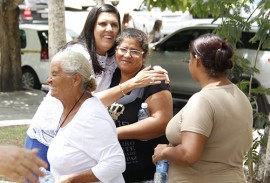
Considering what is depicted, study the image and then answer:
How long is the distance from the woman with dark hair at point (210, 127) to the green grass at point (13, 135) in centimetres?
552

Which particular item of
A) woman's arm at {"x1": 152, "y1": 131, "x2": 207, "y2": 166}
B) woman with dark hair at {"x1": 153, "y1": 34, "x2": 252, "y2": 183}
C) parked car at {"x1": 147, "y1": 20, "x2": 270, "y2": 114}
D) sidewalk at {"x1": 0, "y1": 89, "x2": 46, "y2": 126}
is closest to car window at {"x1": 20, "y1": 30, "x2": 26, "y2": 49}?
sidewalk at {"x1": 0, "y1": 89, "x2": 46, "y2": 126}

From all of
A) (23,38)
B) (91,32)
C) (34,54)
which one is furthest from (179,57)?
(91,32)

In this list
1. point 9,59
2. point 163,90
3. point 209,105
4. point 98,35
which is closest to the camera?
point 209,105

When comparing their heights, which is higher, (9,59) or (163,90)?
(163,90)

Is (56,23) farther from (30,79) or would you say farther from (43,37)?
(30,79)

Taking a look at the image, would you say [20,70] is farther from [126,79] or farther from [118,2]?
[126,79]

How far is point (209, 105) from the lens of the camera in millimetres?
3318

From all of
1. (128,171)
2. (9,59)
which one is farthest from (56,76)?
(9,59)

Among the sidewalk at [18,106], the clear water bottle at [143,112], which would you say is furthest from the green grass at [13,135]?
the clear water bottle at [143,112]

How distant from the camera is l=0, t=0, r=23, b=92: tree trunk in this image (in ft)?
46.7

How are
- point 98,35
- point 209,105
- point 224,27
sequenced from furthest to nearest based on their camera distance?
point 224,27
point 98,35
point 209,105

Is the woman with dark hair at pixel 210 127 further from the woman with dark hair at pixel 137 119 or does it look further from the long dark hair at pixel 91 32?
the long dark hair at pixel 91 32

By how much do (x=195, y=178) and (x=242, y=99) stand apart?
0.56 m

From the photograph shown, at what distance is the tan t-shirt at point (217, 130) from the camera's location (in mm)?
3301
